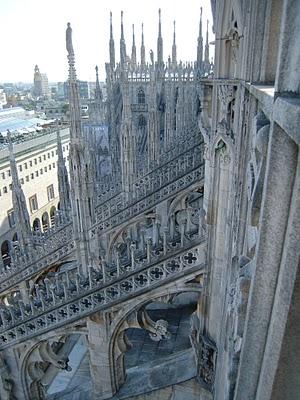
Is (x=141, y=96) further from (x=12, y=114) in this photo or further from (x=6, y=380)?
(x=6, y=380)

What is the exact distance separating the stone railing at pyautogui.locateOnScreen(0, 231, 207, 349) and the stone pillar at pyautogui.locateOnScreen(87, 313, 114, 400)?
39 cm

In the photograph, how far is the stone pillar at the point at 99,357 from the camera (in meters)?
8.81

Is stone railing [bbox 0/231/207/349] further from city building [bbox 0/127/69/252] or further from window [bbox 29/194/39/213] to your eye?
window [bbox 29/194/39/213]

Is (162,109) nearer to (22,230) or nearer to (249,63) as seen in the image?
(22,230)

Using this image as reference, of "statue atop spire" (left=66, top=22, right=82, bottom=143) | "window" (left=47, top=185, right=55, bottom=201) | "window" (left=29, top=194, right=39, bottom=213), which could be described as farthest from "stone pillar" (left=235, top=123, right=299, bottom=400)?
"window" (left=47, top=185, right=55, bottom=201)

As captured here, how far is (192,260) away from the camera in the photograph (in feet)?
26.1

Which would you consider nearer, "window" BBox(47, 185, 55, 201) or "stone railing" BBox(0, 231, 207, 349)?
"stone railing" BBox(0, 231, 207, 349)

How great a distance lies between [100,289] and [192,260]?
249cm

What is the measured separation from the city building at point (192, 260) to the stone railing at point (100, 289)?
3cm

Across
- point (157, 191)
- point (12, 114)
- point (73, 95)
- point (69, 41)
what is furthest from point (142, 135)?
point (12, 114)

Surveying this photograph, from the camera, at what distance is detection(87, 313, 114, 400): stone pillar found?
8812 mm

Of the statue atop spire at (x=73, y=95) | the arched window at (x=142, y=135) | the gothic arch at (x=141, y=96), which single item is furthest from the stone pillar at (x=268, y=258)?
the gothic arch at (x=141, y=96)

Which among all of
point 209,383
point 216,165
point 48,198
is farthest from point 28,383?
point 48,198

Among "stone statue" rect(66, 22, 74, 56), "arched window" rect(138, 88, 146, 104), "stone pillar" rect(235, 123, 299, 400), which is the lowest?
"arched window" rect(138, 88, 146, 104)
